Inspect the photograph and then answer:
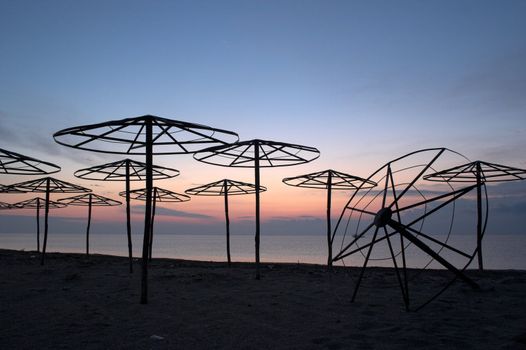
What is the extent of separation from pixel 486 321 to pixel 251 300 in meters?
4.92

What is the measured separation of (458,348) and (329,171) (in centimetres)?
1110

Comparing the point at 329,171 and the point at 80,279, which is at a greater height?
the point at 329,171

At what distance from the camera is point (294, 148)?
523 inches

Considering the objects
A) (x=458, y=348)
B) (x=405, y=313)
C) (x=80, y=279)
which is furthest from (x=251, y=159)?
(x=458, y=348)

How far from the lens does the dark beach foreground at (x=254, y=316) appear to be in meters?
6.52

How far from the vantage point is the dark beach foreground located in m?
6.52

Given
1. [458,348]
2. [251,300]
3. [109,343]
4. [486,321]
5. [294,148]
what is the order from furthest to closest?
[294,148] → [251,300] → [486,321] → [109,343] → [458,348]

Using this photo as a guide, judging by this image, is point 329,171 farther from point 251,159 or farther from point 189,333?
point 189,333


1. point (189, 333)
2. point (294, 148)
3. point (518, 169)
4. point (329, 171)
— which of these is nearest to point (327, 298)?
point (189, 333)

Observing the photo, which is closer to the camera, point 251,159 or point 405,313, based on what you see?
point 405,313

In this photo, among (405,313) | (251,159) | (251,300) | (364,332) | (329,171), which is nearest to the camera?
(364,332)

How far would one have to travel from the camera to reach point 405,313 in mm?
8430

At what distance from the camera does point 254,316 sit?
8.34 m

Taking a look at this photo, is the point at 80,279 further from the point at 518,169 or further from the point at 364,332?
the point at 518,169
